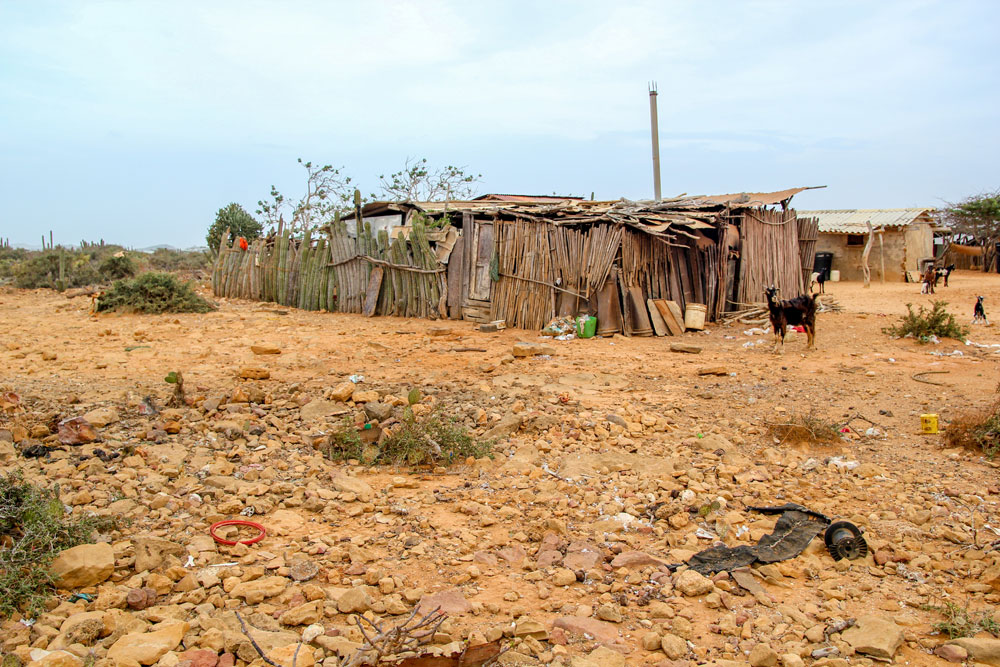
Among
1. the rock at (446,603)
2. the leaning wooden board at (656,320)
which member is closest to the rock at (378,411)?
the rock at (446,603)

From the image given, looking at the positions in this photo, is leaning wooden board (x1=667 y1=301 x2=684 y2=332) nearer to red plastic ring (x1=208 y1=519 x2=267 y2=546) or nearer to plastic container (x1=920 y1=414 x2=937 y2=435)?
plastic container (x1=920 y1=414 x2=937 y2=435)

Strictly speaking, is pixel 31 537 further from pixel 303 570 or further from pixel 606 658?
pixel 606 658

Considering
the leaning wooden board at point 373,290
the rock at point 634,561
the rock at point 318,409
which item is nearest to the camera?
the rock at point 634,561

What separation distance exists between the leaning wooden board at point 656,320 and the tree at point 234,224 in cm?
1603

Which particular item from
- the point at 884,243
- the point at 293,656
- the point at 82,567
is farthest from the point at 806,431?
the point at 884,243

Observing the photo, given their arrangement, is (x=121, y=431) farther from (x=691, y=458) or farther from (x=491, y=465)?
(x=691, y=458)

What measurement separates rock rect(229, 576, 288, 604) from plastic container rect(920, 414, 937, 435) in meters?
4.94

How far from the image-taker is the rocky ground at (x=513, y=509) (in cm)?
264

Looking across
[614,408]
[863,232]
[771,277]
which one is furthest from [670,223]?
[863,232]

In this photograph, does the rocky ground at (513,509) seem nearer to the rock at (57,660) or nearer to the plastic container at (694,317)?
the rock at (57,660)

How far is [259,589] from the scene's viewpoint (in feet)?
9.48

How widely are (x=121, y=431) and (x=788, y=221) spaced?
474 inches

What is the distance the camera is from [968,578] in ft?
10.2

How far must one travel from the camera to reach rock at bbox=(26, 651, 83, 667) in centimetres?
228
